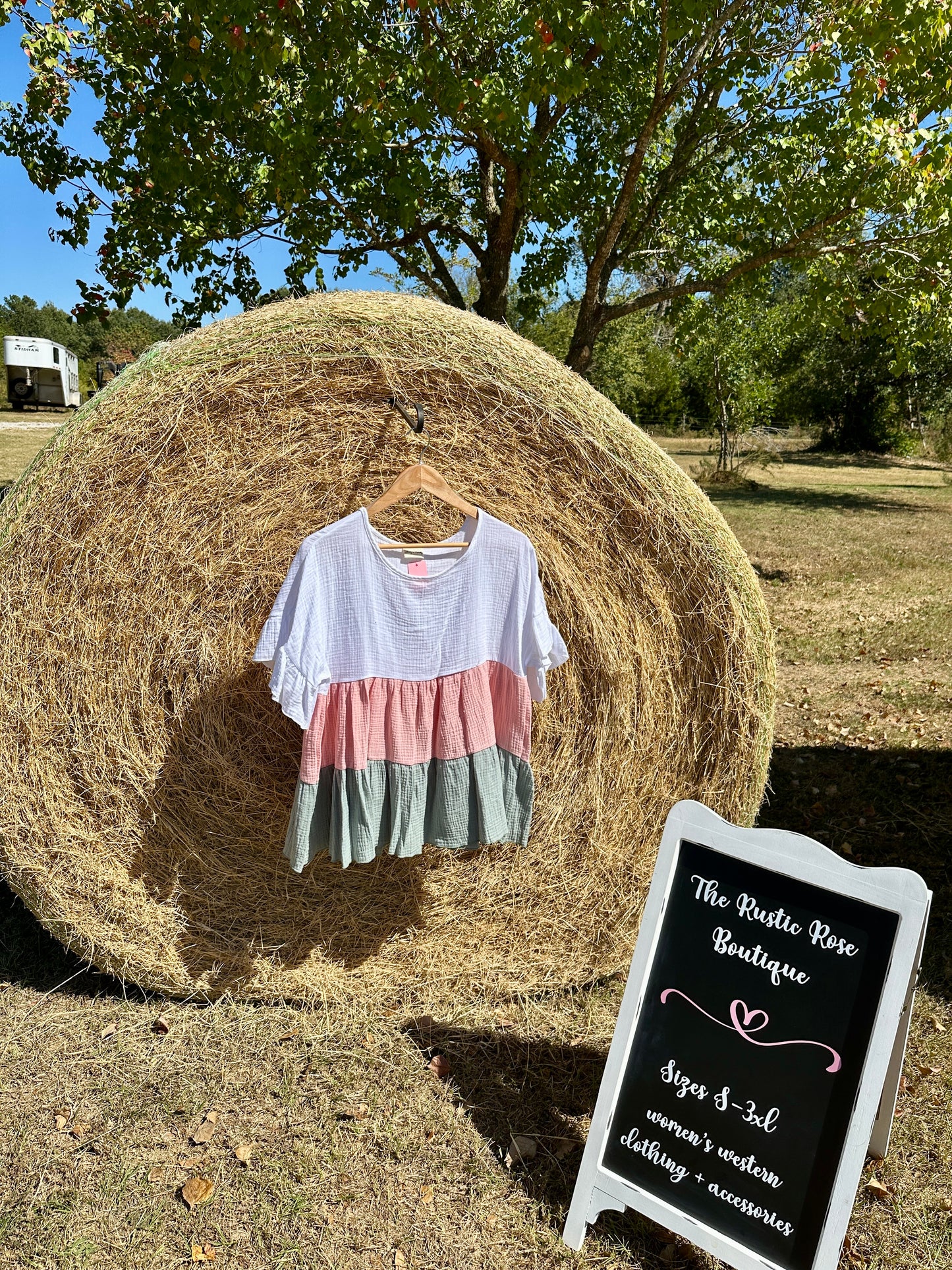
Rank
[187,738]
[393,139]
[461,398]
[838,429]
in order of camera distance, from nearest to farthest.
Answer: [461,398]
[187,738]
[393,139]
[838,429]

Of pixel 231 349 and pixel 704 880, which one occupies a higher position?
pixel 231 349

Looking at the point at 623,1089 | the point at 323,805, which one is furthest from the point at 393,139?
the point at 623,1089

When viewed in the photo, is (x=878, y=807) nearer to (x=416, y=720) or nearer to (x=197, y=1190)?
(x=416, y=720)

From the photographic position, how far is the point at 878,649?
677 cm

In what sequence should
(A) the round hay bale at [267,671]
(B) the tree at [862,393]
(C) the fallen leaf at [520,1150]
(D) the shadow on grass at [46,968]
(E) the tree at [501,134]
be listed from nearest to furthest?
(C) the fallen leaf at [520,1150] → (A) the round hay bale at [267,671] → (D) the shadow on grass at [46,968] → (E) the tree at [501,134] → (B) the tree at [862,393]

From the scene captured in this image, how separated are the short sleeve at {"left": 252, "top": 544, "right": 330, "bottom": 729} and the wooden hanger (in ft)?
0.85

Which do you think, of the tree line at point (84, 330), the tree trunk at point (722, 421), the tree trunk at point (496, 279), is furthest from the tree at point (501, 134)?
the tree line at point (84, 330)

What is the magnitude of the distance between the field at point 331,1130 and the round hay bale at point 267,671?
219mm

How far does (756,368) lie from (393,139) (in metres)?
14.5

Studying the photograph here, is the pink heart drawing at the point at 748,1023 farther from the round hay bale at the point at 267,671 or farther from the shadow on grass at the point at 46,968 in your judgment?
the shadow on grass at the point at 46,968

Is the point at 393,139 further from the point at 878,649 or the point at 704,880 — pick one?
the point at 704,880

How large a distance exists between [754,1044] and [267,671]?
75.8 inches

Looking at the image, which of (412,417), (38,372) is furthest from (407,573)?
(38,372)

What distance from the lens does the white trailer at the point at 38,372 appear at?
26.5 m
